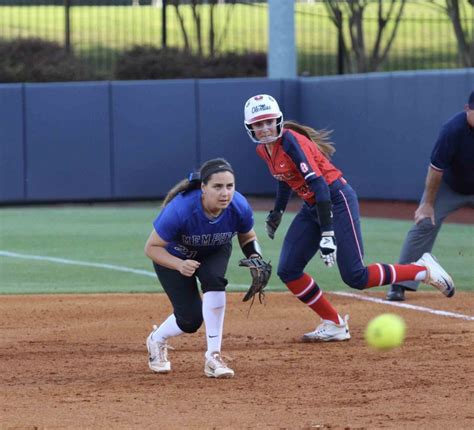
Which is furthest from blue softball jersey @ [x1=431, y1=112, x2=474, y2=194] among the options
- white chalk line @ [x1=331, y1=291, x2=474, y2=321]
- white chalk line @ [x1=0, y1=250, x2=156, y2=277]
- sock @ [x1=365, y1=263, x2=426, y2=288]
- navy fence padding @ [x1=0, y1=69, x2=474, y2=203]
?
navy fence padding @ [x1=0, y1=69, x2=474, y2=203]

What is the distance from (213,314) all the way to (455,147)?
3082 millimetres

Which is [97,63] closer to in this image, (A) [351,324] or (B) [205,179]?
(A) [351,324]

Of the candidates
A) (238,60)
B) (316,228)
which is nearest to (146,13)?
(238,60)

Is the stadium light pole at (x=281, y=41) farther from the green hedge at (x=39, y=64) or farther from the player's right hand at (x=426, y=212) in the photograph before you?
the player's right hand at (x=426, y=212)

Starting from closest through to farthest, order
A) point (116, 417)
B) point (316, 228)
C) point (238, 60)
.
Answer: point (116, 417)
point (316, 228)
point (238, 60)

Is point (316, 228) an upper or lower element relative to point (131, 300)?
upper

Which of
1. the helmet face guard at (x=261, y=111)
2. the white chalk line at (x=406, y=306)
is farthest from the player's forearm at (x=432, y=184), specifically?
the helmet face guard at (x=261, y=111)

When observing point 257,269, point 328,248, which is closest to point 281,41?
point 328,248

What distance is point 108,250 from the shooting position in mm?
13766

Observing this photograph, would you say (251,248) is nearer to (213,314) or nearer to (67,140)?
(213,314)

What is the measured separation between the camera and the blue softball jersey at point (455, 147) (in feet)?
29.0

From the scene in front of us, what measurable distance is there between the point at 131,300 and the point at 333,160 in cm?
1077

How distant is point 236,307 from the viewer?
983 cm

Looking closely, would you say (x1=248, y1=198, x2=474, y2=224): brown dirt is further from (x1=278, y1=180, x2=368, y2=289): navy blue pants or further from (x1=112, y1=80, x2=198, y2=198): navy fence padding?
(x1=278, y1=180, x2=368, y2=289): navy blue pants
